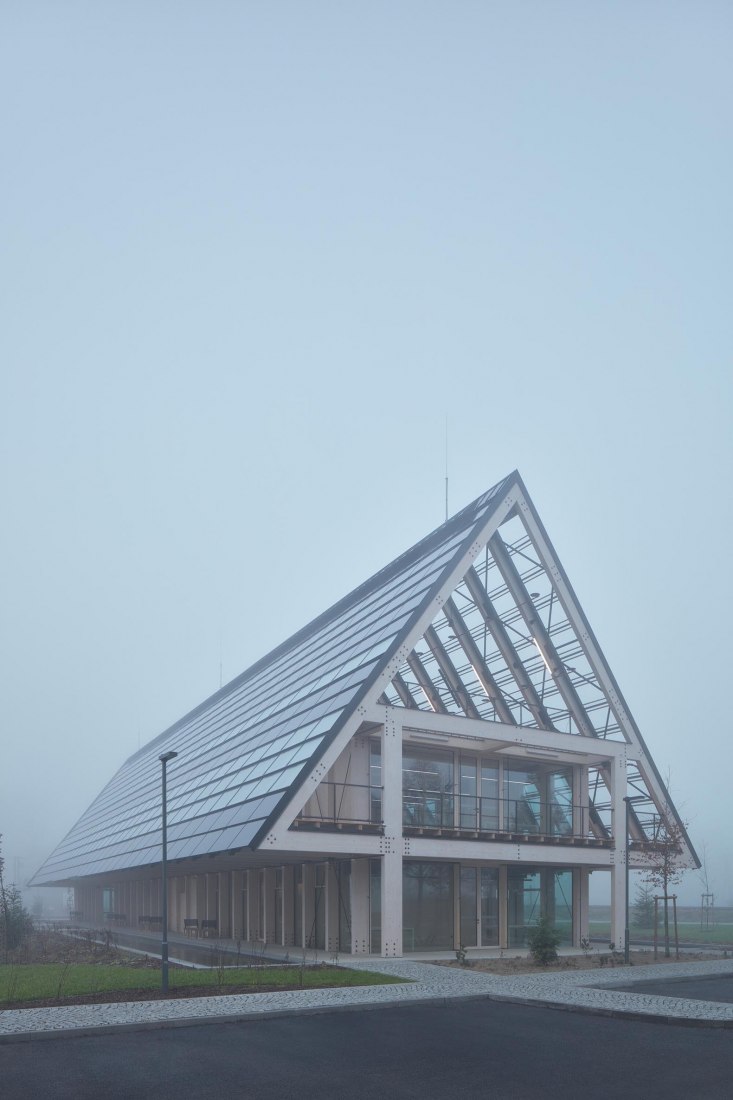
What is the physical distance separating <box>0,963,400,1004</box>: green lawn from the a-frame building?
161 inches

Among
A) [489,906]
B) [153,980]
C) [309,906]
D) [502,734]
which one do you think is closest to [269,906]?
[309,906]

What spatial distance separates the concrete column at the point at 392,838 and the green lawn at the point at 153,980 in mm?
4596

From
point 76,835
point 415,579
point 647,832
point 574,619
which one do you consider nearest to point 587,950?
point 647,832

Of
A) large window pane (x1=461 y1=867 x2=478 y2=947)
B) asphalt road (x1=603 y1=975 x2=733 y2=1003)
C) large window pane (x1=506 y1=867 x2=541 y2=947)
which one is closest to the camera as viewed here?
asphalt road (x1=603 y1=975 x2=733 y2=1003)

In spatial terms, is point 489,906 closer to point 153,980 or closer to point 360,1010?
point 153,980

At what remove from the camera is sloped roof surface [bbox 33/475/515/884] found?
3266cm

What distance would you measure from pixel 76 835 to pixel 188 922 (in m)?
41.6

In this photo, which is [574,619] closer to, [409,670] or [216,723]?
[409,670]

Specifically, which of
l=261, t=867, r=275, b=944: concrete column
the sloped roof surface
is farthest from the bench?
l=261, t=867, r=275, b=944: concrete column

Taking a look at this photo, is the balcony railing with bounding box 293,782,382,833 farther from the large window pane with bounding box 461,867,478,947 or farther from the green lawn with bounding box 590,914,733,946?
the green lawn with bounding box 590,914,733,946

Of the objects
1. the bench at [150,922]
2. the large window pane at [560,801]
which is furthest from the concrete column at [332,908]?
the bench at [150,922]

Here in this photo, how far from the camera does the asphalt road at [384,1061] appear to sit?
1319 cm

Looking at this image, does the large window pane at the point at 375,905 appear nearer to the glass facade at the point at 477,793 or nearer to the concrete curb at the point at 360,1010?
the glass facade at the point at 477,793

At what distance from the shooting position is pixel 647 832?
44.2 m
